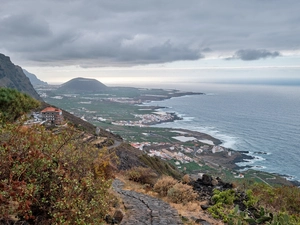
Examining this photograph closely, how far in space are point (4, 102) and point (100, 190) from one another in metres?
17.2

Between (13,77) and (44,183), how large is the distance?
489 feet

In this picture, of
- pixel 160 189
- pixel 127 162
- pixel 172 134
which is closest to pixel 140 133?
pixel 172 134

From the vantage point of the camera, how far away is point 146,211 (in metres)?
9.13

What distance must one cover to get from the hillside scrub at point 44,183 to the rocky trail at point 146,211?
2.36 m

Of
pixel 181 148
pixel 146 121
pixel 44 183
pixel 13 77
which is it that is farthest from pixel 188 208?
pixel 13 77

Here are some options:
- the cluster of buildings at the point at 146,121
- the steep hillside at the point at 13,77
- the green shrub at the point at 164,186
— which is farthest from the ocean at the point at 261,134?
the steep hillside at the point at 13,77

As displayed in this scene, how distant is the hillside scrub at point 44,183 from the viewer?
4.88 meters

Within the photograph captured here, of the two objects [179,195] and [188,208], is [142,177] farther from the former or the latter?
[188,208]

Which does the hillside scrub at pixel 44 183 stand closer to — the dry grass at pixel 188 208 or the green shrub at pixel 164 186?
the dry grass at pixel 188 208

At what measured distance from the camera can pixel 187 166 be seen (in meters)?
44.9

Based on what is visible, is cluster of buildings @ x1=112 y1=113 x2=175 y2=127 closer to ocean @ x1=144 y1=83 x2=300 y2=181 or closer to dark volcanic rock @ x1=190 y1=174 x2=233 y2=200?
ocean @ x1=144 y1=83 x2=300 y2=181

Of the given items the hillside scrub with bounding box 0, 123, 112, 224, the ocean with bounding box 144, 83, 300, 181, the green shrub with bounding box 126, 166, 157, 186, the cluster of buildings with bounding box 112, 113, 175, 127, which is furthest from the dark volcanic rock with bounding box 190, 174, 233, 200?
the cluster of buildings with bounding box 112, 113, 175, 127

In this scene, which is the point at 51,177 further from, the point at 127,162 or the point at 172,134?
the point at 172,134

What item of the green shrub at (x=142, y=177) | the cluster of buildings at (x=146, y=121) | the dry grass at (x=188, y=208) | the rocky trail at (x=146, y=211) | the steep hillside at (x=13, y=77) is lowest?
the cluster of buildings at (x=146, y=121)
